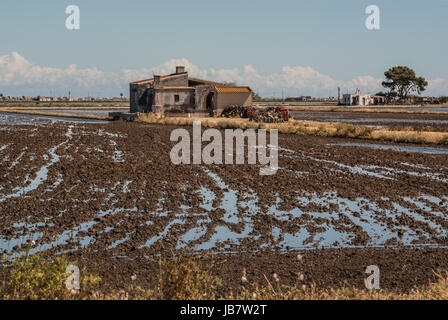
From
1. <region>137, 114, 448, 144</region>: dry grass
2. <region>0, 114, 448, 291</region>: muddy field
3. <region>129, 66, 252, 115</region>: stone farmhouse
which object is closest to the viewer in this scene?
<region>0, 114, 448, 291</region>: muddy field

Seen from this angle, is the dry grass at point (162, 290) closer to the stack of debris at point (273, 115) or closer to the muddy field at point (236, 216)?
the muddy field at point (236, 216)

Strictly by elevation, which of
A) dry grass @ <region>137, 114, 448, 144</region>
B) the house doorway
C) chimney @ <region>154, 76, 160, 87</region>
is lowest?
dry grass @ <region>137, 114, 448, 144</region>

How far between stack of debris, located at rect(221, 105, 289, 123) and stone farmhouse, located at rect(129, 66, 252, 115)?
128cm

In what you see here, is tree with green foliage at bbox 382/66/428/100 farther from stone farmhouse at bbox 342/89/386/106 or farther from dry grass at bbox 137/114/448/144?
dry grass at bbox 137/114/448/144

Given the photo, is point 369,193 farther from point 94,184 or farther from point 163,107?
point 163,107

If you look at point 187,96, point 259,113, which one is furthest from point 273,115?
point 187,96

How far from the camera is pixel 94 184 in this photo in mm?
15438

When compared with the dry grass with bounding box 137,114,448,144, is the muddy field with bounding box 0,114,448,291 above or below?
below

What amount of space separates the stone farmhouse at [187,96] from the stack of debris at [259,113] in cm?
128

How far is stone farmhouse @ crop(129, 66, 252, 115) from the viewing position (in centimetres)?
4959

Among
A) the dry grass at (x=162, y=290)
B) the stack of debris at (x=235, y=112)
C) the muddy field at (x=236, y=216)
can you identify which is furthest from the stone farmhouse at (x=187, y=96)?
the dry grass at (x=162, y=290)

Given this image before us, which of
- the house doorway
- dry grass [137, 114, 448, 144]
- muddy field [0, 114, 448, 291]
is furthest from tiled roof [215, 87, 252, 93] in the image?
muddy field [0, 114, 448, 291]

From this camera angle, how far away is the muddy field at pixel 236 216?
27.7 ft

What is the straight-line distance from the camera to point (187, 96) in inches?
1970
